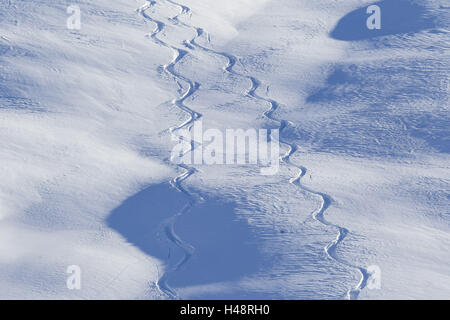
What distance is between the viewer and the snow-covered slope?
2.83 m

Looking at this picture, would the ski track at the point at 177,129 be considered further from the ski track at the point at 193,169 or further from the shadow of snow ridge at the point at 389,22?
the shadow of snow ridge at the point at 389,22

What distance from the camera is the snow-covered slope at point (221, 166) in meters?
2.83

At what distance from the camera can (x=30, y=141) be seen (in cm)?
371

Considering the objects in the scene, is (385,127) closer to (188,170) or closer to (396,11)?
(188,170)

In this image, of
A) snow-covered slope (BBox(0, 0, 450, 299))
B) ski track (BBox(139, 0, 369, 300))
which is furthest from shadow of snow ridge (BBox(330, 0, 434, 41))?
ski track (BBox(139, 0, 369, 300))

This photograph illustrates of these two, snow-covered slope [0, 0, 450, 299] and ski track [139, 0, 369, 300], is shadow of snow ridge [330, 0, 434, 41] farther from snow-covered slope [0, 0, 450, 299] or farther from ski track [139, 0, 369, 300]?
ski track [139, 0, 369, 300]

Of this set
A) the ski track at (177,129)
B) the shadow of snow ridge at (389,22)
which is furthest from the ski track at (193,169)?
the shadow of snow ridge at (389,22)

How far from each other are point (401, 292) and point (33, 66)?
9.34 feet

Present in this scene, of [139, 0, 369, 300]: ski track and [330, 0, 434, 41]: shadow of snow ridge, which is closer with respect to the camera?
[139, 0, 369, 300]: ski track

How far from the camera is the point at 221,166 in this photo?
3699 millimetres

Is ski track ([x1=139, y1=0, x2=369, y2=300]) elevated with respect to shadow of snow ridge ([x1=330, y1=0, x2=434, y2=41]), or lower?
lower

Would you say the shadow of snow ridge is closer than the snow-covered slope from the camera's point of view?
No

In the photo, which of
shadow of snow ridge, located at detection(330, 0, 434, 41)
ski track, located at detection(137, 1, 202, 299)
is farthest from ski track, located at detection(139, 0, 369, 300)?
shadow of snow ridge, located at detection(330, 0, 434, 41)

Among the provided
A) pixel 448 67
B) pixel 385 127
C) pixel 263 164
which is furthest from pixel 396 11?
pixel 263 164
